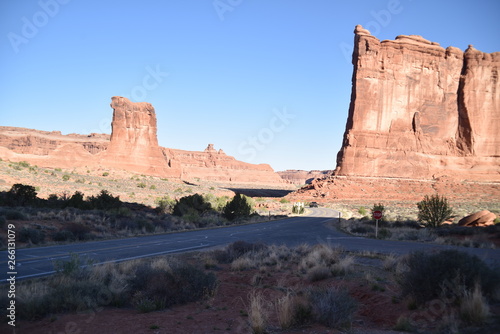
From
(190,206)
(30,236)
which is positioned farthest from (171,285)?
(190,206)

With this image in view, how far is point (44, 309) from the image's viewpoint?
614 centimetres

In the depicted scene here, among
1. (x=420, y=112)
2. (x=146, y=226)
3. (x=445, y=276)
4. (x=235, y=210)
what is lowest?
(x=146, y=226)

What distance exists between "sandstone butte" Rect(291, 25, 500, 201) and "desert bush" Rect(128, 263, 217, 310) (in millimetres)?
62974

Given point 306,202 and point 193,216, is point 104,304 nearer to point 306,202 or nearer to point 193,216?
point 193,216

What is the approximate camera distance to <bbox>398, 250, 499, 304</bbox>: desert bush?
5.93 m

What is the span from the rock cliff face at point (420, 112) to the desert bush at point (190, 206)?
46.5 meters

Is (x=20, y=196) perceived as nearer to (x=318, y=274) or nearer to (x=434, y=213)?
(x=318, y=274)

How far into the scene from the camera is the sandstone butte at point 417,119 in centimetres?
7438

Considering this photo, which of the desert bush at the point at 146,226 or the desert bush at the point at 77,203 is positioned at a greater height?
the desert bush at the point at 77,203

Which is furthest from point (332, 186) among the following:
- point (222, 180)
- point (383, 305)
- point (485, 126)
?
point (222, 180)

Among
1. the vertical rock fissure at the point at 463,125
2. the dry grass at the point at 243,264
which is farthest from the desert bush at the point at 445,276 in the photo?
the vertical rock fissure at the point at 463,125

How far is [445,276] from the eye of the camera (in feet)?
20.2

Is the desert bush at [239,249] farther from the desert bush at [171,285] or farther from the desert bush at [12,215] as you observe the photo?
the desert bush at [12,215]

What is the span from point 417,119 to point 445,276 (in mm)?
80397
